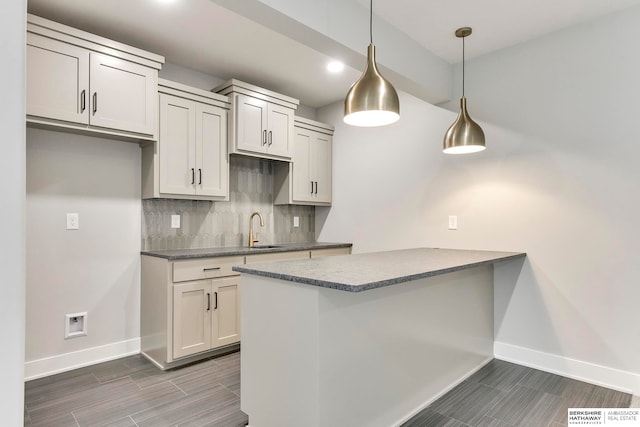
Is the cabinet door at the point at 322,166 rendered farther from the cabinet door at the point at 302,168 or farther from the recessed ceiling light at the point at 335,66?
the recessed ceiling light at the point at 335,66

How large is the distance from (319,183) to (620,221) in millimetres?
2775

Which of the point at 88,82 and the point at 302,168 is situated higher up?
the point at 88,82

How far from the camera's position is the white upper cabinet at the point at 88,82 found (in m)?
2.35

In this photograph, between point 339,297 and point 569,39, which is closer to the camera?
point 339,297

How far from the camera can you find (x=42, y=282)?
267 cm

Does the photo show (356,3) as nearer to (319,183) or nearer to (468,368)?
(319,183)

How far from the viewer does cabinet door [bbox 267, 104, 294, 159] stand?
12.0ft

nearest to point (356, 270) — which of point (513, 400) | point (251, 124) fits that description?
point (513, 400)

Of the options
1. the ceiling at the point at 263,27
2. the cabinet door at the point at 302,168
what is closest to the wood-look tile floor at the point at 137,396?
the cabinet door at the point at 302,168

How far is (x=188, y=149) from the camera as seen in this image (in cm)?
313

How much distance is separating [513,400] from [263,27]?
122 inches

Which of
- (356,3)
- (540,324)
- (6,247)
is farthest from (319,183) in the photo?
(6,247)

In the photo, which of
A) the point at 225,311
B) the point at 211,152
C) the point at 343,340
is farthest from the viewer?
the point at 211,152

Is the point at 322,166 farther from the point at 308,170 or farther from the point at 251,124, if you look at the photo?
the point at 251,124
